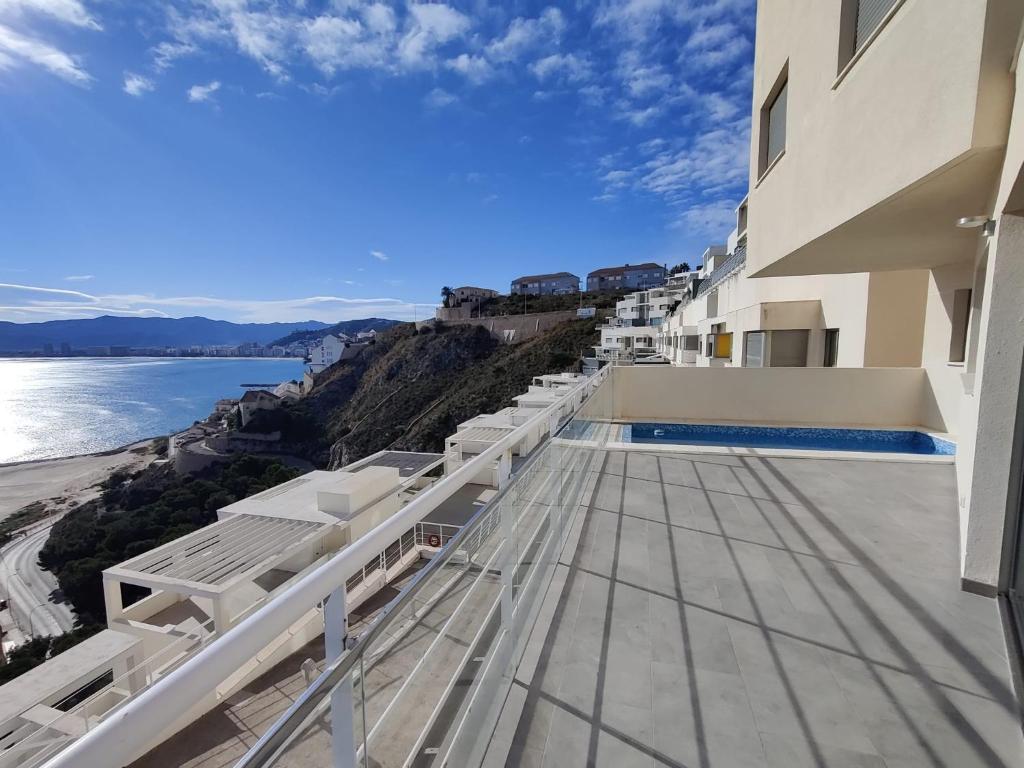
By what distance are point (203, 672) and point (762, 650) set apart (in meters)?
2.36

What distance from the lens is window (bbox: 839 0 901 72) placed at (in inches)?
132

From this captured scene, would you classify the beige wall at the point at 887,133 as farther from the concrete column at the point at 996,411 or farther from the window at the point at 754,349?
the window at the point at 754,349

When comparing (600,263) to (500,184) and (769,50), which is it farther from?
(769,50)

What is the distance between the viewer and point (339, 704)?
0.83m

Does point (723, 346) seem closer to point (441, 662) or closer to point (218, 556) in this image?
point (218, 556)

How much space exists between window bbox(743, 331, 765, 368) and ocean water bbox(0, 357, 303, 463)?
222 ft

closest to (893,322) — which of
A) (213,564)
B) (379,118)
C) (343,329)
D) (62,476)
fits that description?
(213,564)

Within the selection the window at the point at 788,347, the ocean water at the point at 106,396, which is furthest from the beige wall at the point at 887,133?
the ocean water at the point at 106,396

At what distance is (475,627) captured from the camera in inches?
63.2

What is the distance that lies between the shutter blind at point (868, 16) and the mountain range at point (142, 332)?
4803 inches

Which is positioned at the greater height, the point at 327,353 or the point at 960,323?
the point at 960,323

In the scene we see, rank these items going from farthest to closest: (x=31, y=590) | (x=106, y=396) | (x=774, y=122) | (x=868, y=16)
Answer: (x=106, y=396), (x=31, y=590), (x=774, y=122), (x=868, y=16)

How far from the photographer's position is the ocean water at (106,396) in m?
57.5

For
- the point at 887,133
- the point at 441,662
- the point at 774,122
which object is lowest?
the point at 441,662
